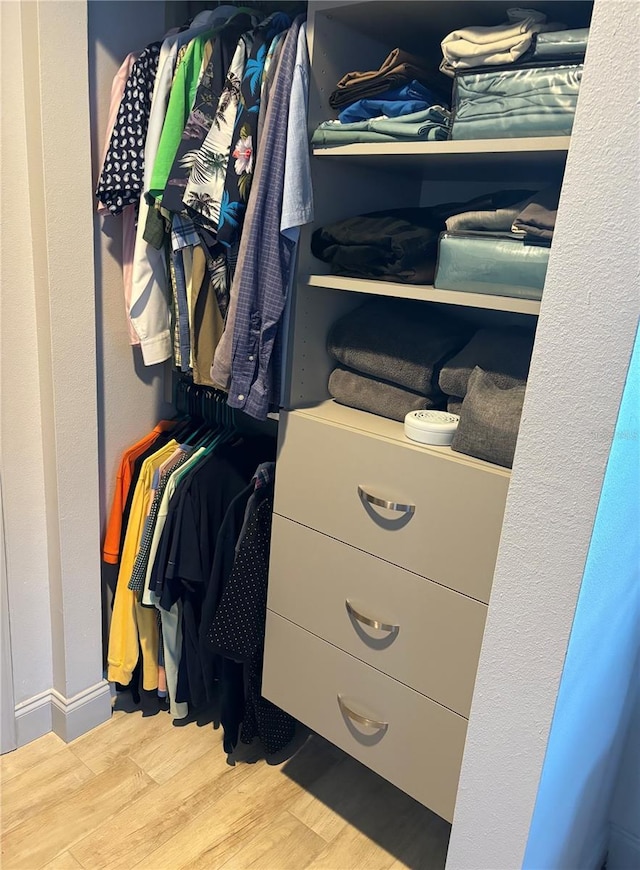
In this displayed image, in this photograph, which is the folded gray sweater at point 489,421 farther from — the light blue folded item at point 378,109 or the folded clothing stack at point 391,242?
the light blue folded item at point 378,109

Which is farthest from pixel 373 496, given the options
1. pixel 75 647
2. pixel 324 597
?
pixel 75 647

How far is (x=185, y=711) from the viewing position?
1960 millimetres

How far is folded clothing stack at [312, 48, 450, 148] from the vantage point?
4.10 feet

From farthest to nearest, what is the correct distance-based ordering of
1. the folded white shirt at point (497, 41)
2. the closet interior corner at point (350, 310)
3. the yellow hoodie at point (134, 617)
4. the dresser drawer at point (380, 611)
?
1. the yellow hoodie at point (134, 617)
2. the dresser drawer at point (380, 611)
3. the closet interior corner at point (350, 310)
4. the folded white shirt at point (497, 41)

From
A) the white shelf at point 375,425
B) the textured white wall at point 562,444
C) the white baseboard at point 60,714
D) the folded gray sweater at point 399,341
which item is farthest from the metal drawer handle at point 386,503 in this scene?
the white baseboard at point 60,714

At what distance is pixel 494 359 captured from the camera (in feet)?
4.22

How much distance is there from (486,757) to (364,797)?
872 millimetres

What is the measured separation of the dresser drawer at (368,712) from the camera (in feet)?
4.50

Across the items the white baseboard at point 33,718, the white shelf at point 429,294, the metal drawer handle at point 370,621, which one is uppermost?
the white shelf at point 429,294

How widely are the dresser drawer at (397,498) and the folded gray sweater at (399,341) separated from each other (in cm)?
17

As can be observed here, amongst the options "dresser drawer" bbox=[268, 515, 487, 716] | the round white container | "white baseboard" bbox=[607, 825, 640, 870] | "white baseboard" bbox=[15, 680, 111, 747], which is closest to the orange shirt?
"white baseboard" bbox=[15, 680, 111, 747]

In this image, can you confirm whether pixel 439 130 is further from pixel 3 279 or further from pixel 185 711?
pixel 185 711

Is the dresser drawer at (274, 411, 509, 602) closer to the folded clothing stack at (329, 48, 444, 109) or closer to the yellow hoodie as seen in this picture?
the yellow hoodie

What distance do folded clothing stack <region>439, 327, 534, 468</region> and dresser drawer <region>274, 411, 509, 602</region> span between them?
0.04 meters
